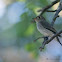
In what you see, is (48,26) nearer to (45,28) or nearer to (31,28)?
(45,28)

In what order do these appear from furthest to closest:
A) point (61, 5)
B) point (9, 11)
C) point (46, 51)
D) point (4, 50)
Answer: point (4, 50)
point (9, 11)
point (46, 51)
point (61, 5)

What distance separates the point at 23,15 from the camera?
14.5 ft

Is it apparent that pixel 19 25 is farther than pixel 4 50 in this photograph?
No

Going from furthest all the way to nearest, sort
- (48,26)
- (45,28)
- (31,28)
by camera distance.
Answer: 1. (31,28)
2. (45,28)
3. (48,26)

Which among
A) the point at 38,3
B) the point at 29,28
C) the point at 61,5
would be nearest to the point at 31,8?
the point at 38,3

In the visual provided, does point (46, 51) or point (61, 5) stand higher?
point (46, 51)

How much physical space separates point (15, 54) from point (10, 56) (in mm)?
198

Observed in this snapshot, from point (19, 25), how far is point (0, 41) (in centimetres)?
399

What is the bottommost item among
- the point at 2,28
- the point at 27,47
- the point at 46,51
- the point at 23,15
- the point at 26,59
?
the point at 46,51

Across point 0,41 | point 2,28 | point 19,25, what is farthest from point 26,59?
point 19,25

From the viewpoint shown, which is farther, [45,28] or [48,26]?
[45,28]

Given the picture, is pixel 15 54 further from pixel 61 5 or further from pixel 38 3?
pixel 61 5

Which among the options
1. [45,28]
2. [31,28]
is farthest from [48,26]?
[31,28]

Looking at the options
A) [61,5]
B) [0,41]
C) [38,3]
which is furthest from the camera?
[0,41]
